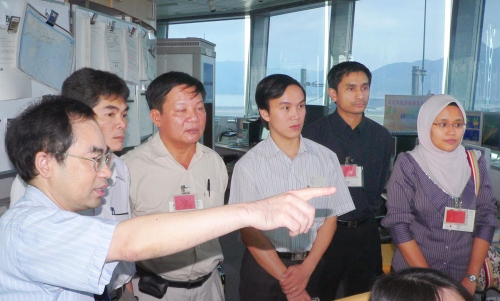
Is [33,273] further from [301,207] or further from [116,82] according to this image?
[116,82]

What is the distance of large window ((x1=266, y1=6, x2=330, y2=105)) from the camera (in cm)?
866

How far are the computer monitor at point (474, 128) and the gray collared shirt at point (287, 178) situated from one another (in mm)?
2352

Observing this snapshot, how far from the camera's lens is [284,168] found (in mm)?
2145

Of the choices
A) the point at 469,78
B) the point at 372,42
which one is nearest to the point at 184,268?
the point at 469,78

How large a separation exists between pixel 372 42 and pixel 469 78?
1989 millimetres

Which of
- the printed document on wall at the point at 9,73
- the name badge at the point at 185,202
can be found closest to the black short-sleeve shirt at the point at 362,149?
the name badge at the point at 185,202

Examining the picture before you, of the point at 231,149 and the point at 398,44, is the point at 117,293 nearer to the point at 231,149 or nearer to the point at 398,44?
the point at 231,149

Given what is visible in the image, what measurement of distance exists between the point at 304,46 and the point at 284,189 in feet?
24.0

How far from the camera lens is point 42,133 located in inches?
43.4

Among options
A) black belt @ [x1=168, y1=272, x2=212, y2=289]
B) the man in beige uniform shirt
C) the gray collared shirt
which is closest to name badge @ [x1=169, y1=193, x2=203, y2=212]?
the man in beige uniform shirt

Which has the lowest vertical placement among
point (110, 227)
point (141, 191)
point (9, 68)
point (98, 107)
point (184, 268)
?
point (184, 268)

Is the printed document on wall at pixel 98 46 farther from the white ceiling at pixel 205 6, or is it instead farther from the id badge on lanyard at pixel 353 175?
the white ceiling at pixel 205 6

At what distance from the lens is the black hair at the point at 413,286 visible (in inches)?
47.0

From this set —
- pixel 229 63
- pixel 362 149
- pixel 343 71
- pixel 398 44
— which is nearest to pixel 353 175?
pixel 362 149
